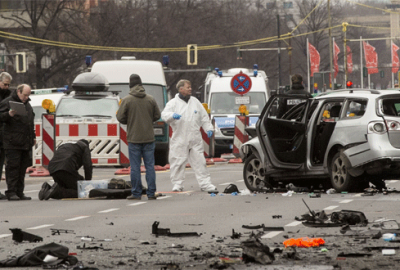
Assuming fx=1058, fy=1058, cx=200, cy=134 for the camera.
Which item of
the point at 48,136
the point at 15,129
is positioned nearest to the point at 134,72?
the point at 48,136

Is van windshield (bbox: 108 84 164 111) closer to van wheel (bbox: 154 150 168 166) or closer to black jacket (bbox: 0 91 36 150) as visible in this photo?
van wheel (bbox: 154 150 168 166)

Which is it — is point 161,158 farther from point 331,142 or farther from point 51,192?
point 331,142

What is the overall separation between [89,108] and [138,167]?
1190 centimetres

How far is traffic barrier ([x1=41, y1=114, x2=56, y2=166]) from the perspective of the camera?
2386cm

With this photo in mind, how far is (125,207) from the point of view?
1416 centimetres

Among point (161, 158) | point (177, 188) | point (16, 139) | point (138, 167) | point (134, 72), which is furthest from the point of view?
point (134, 72)

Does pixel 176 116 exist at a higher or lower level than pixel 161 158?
higher

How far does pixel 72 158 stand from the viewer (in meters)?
15.8

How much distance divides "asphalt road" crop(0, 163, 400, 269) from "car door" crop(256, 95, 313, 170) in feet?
2.01

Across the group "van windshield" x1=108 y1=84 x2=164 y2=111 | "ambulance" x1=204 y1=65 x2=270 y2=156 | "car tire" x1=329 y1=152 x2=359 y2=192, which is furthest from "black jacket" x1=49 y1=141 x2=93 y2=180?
"ambulance" x1=204 y1=65 x2=270 y2=156

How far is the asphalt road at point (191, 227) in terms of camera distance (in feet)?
27.0

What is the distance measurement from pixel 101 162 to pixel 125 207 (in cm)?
1167

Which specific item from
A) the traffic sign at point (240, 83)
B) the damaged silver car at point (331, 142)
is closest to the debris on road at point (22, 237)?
the damaged silver car at point (331, 142)

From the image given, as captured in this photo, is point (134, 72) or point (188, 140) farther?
point (134, 72)
